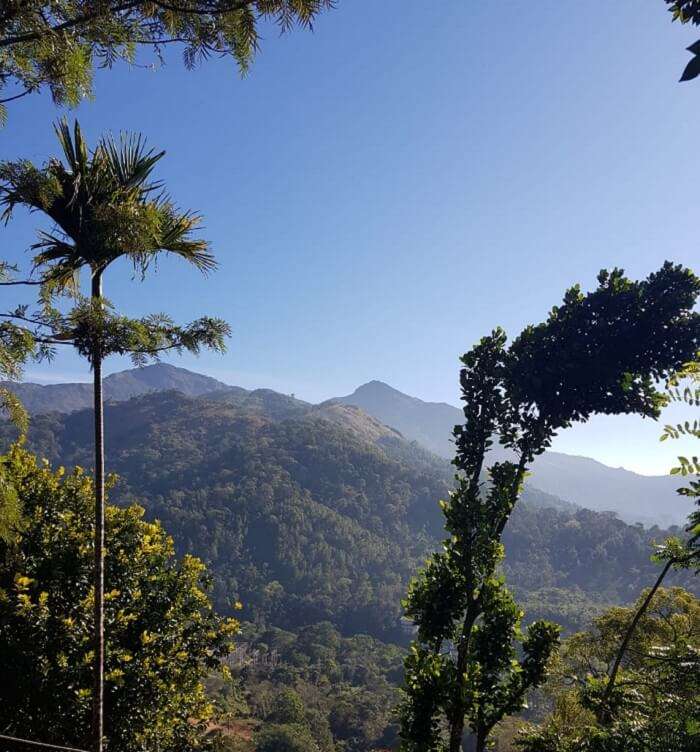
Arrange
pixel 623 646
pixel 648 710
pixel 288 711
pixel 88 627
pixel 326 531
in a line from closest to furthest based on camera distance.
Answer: pixel 648 710 < pixel 623 646 < pixel 88 627 < pixel 288 711 < pixel 326 531

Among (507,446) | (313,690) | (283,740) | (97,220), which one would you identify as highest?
(97,220)

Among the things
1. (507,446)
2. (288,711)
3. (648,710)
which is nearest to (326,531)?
(288,711)

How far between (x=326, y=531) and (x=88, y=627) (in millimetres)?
148257

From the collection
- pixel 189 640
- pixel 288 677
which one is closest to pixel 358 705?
pixel 288 677

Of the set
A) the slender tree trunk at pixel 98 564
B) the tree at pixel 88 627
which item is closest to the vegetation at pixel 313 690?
the tree at pixel 88 627

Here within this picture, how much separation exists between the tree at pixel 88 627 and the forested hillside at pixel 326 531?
347ft

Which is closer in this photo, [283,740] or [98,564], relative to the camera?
[98,564]

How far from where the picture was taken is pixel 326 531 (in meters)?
148

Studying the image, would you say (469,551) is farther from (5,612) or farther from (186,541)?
(186,541)

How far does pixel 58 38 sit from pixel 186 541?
445ft

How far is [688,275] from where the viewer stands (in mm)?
7559

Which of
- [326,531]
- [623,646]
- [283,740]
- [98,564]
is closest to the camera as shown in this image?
[623,646]

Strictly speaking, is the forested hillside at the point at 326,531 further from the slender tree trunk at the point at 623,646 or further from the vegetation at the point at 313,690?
the slender tree trunk at the point at 623,646

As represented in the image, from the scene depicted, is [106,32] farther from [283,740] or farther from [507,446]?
[283,740]
